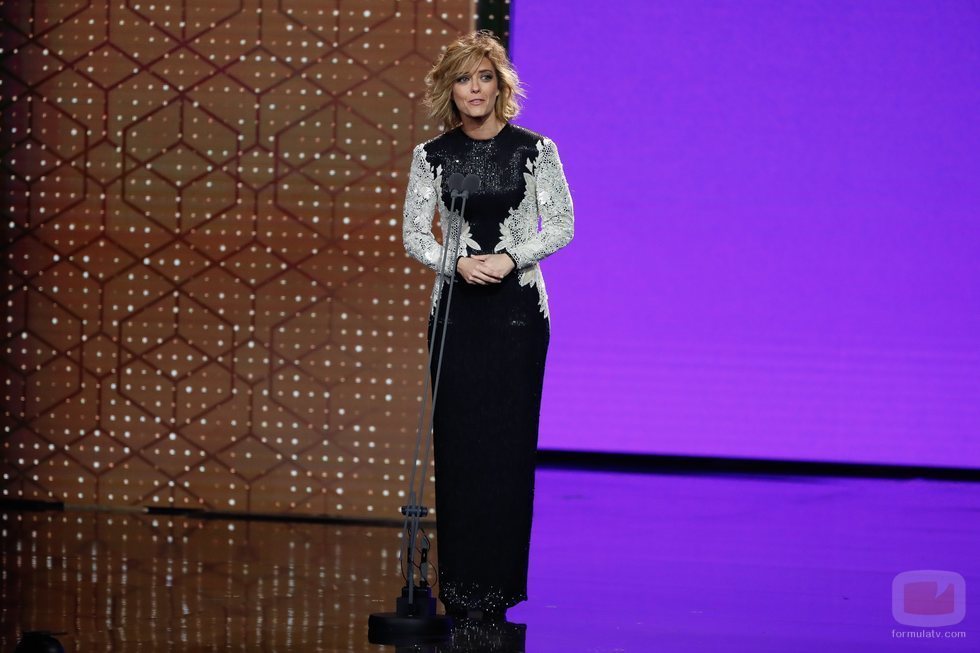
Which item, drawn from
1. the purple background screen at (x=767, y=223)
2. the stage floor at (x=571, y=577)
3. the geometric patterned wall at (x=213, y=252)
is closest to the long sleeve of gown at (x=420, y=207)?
the stage floor at (x=571, y=577)

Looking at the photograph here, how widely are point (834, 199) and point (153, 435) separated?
3.66m

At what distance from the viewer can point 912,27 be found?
6.88 meters

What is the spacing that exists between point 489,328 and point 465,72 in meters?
0.61

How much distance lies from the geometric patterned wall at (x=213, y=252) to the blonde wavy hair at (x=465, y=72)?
1.77 metres

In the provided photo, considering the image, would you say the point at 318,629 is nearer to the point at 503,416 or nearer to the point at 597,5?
the point at 503,416

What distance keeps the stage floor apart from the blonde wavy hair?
4.12ft

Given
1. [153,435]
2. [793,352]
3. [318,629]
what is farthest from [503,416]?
[793,352]

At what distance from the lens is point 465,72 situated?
3234 mm

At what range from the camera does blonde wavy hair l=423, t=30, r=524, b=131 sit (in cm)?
323

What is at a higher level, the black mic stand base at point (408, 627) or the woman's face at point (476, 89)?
the woman's face at point (476, 89)

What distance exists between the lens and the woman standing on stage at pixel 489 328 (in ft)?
10.8

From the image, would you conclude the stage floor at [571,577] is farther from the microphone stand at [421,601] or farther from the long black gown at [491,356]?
the long black gown at [491,356]

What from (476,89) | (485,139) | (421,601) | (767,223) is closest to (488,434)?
(421,601)

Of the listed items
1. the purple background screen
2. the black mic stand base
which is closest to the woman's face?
the black mic stand base
